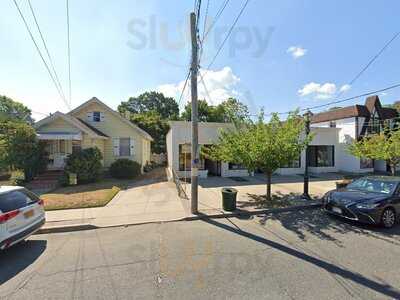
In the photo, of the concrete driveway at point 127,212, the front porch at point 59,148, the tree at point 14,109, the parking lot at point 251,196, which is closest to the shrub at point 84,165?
the front porch at point 59,148

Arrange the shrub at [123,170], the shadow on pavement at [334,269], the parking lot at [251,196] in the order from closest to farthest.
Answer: the shadow on pavement at [334,269] → the parking lot at [251,196] → the shrub at [123,170]

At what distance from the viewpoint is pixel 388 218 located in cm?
672

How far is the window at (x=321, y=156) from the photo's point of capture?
20359 millimetres

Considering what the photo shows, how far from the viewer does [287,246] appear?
17.4ft

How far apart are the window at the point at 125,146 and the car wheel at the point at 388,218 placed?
1629cm

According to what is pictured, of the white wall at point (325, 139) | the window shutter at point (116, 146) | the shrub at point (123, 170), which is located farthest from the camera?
the white wall at point (325, 139)

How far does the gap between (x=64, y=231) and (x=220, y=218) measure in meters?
4.71

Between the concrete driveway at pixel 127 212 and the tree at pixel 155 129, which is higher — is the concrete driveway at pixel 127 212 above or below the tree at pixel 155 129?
below

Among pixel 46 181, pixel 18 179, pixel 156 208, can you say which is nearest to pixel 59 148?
pixel 46 181

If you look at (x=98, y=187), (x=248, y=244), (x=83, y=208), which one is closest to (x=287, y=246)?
(x=248, y=244)

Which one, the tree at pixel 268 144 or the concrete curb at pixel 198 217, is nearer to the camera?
the concrete curb at pixel 198 217

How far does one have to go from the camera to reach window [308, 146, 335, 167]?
20359 mm

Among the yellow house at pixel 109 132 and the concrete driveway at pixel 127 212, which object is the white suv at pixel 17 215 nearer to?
the concrete driveway at pixel 127 212

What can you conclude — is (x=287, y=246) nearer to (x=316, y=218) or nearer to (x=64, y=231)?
(x=316, y=218)
